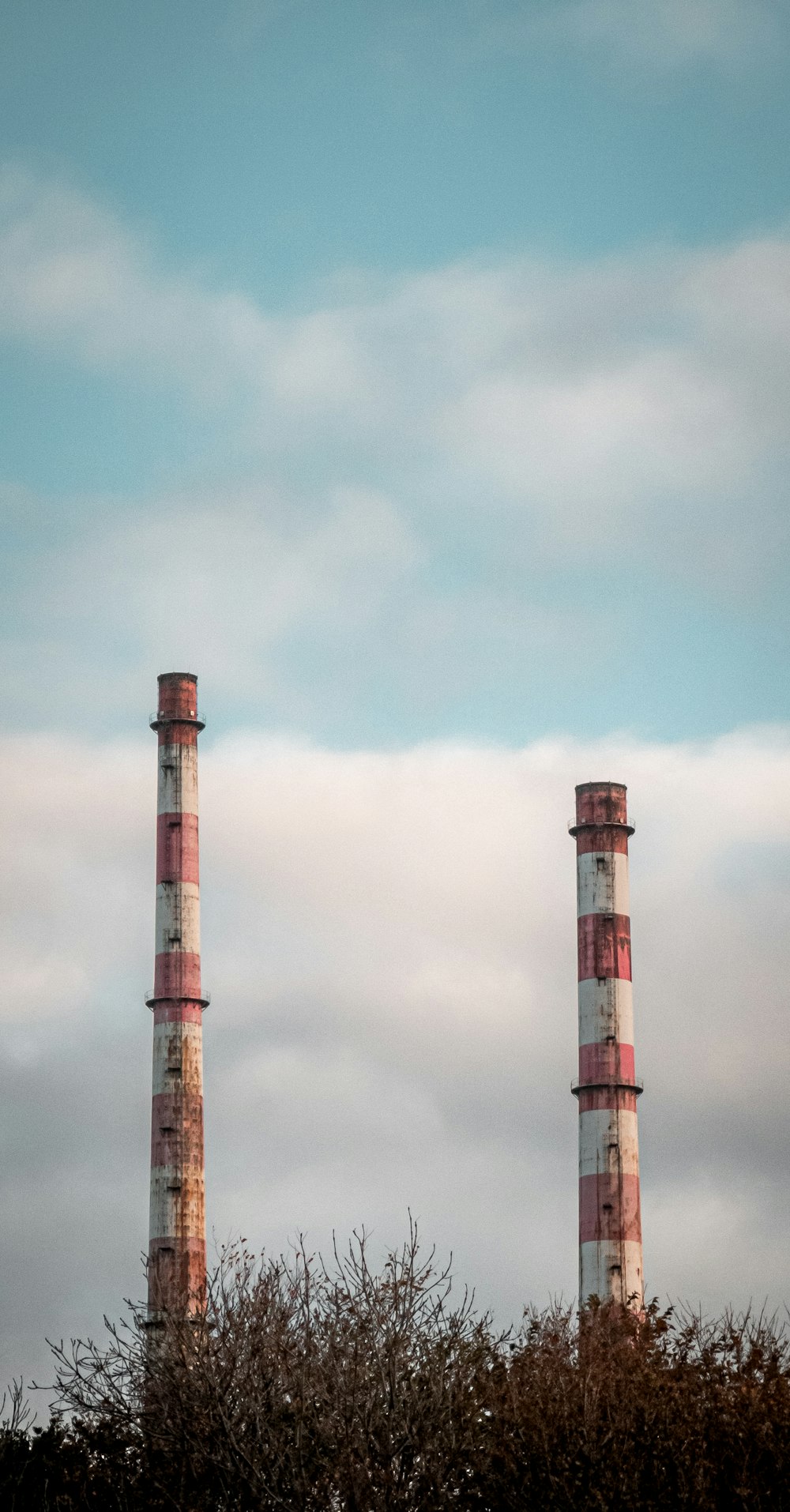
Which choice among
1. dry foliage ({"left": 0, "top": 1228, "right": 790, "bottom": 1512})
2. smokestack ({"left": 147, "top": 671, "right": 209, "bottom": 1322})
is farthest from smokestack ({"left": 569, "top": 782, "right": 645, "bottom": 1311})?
dry foliage ({"left": 0, "top": 1228, "right": 790, "bottom": 1512})

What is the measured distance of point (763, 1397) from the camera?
77.0 feet

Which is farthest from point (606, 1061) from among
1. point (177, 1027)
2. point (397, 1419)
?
point (397, 1419)

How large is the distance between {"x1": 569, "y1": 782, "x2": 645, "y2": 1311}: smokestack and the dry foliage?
51.7 feet

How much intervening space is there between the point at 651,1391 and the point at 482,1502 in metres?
2.32

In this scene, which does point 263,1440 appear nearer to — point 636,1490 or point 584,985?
point 636,1490

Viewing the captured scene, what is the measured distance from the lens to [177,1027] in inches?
1688

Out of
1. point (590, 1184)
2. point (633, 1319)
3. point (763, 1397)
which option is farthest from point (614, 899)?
point (763, 1397)

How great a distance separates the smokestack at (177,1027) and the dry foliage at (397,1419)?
15.7 meters

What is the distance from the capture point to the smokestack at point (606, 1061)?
41.0 metres

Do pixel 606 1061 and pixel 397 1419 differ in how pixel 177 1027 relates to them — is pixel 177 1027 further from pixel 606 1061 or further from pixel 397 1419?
pixel 397 1419

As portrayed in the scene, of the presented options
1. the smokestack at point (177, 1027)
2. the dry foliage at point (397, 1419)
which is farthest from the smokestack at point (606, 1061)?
the dry foliage at point (397, 1419)

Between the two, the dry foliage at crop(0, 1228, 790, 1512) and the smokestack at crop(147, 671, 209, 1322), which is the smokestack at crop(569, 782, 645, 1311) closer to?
the smokestack at crop(147, 671, 209, 1322)

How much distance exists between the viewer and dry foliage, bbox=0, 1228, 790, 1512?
22.3m

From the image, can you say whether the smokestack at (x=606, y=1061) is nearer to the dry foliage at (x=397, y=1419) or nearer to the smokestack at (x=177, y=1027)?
the smokestack at (x=177, y=1027)
